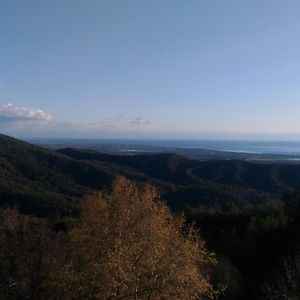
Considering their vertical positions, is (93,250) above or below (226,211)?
above

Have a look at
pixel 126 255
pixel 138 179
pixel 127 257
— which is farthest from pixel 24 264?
pixel 138 179

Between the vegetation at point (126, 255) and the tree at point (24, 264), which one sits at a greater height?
the vegetation at point (126, 255)

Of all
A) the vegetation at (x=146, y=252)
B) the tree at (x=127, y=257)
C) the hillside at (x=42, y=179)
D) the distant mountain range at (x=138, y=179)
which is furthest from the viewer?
the distant mountain range at (x=138, y=179)

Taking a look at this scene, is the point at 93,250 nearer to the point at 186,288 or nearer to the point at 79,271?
the point at 79,271

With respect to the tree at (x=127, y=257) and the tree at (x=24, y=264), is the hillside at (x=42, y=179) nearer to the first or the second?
the tree at (x=24, y=264)

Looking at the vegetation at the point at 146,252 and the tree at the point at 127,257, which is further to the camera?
the vegetation at the point at 146,252

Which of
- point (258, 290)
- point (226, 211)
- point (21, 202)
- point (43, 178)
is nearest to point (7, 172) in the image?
point (43, 178)

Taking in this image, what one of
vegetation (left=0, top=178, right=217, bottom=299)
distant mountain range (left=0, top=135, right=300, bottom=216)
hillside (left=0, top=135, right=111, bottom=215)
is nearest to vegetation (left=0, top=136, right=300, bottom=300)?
vegetation (left=0, top=178, right=217, bottom=299)

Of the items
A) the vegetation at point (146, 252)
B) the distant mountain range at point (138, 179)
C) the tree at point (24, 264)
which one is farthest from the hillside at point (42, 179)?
the tree at point (24, 264)
